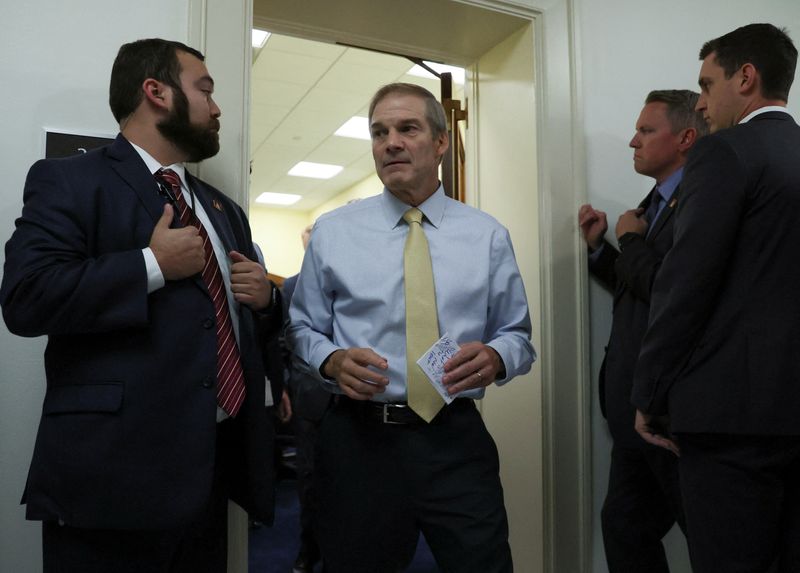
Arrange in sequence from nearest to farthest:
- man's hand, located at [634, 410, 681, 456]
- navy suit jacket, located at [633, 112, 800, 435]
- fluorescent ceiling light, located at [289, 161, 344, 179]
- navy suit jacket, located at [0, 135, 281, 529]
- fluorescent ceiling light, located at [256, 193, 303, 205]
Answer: navy suit jacket, located at [0, 135, 281, 529] < navy suit jacket, located at [633, 112, 800, 435] < man's hand, located at [634, 410, 681, 456] < fluorescent ceiling light, located at [289, 161, 344, 179] < fluorescent ceiling light, located at [256, 193, 303, 205]

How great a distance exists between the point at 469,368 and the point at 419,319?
0.18 meters

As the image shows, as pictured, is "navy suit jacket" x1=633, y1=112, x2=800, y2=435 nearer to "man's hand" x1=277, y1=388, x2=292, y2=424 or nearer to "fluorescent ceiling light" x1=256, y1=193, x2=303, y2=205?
"man's hand" x1=277, y1=388, x2=292, y2=424

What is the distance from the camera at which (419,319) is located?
1569 mm

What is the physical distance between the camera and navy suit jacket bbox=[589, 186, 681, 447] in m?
1.99

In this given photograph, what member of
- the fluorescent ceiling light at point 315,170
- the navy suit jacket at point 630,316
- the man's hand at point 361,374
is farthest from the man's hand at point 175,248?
the fluorescent ceiling light at point 315,170

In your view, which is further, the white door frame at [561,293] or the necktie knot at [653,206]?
the white door frame at [561,293]

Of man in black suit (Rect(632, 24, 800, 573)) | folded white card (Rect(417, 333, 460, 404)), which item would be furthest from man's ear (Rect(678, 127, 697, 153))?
folded white card (Rect(417, 333, 460, 404))

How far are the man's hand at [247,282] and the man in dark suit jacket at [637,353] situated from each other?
1137 millimetres

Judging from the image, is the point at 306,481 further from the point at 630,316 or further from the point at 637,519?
the point at 630,316

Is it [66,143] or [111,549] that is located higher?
[66,143]

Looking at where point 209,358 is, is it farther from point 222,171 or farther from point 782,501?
point 782,501

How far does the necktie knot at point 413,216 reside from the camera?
1.69m

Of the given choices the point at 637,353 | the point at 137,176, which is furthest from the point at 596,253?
the point at 137,176

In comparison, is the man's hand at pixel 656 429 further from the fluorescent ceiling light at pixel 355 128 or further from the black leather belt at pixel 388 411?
the fluorescent ceiling light at pixel 355 128
